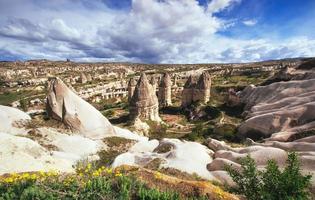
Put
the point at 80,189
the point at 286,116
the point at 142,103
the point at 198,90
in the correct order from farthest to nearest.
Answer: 1. the point at 198,90
2. the point at 142,103
3. the point at 286,116
4. the point at 80,189

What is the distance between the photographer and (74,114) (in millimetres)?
21938

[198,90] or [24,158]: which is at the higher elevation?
[198,90]

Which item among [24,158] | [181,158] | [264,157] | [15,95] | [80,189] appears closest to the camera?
[80,189]

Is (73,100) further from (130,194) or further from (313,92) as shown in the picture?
(313,92)

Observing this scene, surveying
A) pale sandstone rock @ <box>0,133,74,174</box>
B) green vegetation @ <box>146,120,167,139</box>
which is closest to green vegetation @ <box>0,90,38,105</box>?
green vegetation @ <box>146,120,167,139</box>

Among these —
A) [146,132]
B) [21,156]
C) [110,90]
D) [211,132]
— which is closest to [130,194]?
[21,156]

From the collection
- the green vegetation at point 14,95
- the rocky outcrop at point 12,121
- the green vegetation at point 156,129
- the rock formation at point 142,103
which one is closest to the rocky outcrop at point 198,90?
the green vegetation at point 156,129

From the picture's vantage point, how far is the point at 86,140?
19781 mm

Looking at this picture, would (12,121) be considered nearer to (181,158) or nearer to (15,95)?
(181,158)

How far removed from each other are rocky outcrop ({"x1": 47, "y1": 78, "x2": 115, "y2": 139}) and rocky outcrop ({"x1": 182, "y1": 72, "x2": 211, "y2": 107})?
30.6 m

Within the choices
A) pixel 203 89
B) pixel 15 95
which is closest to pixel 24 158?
pixel 203 89

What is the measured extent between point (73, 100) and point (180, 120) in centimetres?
2569

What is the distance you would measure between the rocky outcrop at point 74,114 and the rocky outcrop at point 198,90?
100 ft

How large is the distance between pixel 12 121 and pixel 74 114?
4624 millimetres
